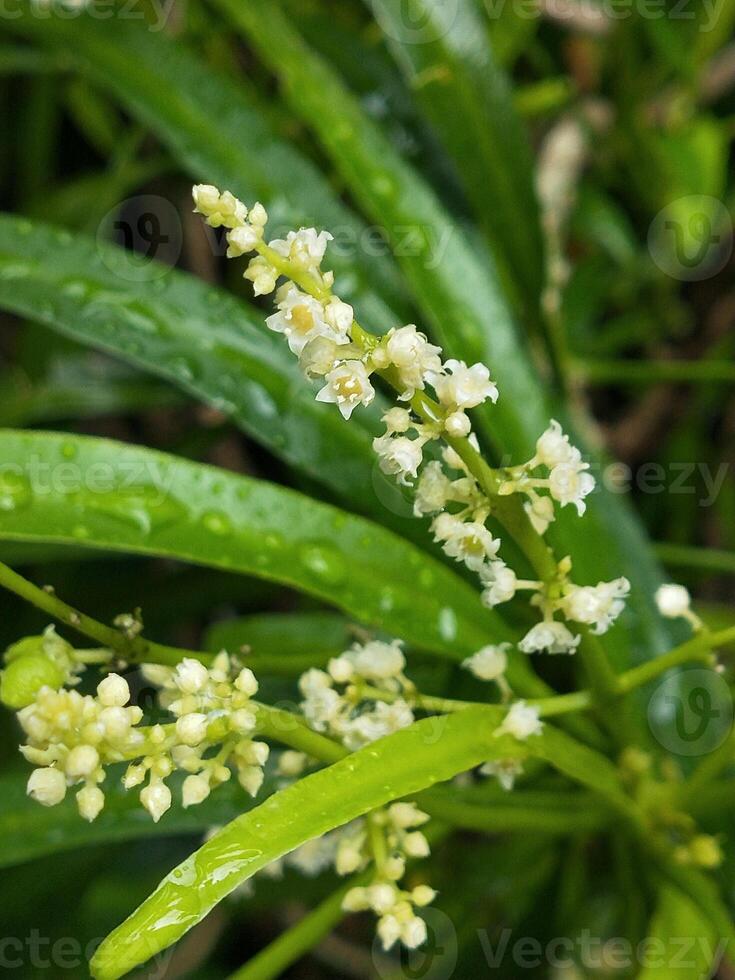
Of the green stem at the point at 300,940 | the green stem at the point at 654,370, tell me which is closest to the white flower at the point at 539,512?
the green stem at the point at 300,940

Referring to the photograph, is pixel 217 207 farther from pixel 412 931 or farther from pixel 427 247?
pixel 427 247

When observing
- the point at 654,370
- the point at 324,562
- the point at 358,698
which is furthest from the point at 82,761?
the point at 654,370

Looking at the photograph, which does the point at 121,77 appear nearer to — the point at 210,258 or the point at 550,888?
the point at 210,258

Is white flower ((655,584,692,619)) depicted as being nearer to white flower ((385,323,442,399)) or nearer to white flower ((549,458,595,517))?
white flower ((549,458,595,517))

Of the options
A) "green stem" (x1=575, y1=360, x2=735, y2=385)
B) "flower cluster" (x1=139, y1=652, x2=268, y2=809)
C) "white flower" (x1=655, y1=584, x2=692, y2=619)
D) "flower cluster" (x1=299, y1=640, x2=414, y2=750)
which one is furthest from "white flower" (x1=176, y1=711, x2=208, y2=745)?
"green stem" (x1=575, y1=360, x2=735, y2=385)

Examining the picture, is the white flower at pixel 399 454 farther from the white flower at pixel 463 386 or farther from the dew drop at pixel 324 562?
the dew drop at pixel 324 562

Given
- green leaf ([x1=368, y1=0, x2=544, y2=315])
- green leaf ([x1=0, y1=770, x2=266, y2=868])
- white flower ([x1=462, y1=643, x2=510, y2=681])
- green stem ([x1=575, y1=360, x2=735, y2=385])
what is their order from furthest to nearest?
1. green stem ([x1=575, y1=360, x2=735, y2=385])
2. green leaf ([x1=368, y1=0, x2=544, y2=315])
3. green leaf ([x1=0, y1=770, x2=266, y2=868])
4. white flower ([x1=462, y1=643, x2=510, y2=681])
